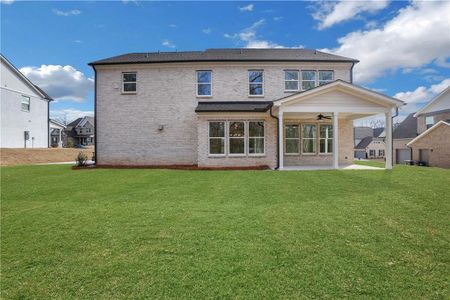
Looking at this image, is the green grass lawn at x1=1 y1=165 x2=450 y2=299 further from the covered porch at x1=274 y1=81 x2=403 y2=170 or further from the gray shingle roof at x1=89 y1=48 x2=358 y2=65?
the gray shingle roof at x1=89 y1=48 x2=358 y2=65

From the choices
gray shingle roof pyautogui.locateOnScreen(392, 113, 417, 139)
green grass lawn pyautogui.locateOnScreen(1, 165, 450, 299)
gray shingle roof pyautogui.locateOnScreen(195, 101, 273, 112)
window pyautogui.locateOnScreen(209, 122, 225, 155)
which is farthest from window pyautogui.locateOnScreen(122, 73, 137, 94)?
gray shingle roof pyautogui.locateOnScreen(392, 113, 417, 139)

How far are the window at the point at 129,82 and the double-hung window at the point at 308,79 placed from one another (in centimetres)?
1180

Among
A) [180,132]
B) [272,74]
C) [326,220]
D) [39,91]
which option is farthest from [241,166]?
[39,91]

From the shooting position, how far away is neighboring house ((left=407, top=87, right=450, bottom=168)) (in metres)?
26.8

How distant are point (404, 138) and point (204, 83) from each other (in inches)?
1379

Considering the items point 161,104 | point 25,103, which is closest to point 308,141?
point 161,104

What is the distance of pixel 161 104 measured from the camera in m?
17.3

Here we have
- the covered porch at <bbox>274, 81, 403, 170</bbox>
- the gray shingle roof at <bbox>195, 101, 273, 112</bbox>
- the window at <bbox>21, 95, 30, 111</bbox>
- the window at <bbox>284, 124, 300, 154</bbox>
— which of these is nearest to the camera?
the covered porch at <bbox>274, 81, 403, 170</bbox>

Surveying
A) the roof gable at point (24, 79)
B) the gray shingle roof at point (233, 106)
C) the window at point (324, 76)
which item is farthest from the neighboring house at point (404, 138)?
the roof gable at point (24, 79)

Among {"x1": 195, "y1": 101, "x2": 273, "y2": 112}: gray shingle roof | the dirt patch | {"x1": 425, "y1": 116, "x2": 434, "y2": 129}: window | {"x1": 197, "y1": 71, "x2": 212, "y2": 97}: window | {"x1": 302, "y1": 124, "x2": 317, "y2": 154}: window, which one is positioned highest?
{"x1": 197, "y1": 71, "x2": 212, "y2": 97}: window

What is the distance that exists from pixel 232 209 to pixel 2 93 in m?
30.6

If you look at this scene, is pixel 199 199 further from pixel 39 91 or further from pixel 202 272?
pixel 39 91

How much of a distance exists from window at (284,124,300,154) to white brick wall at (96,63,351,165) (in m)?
2.40

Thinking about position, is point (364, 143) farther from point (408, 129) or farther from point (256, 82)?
point (256, 82)
